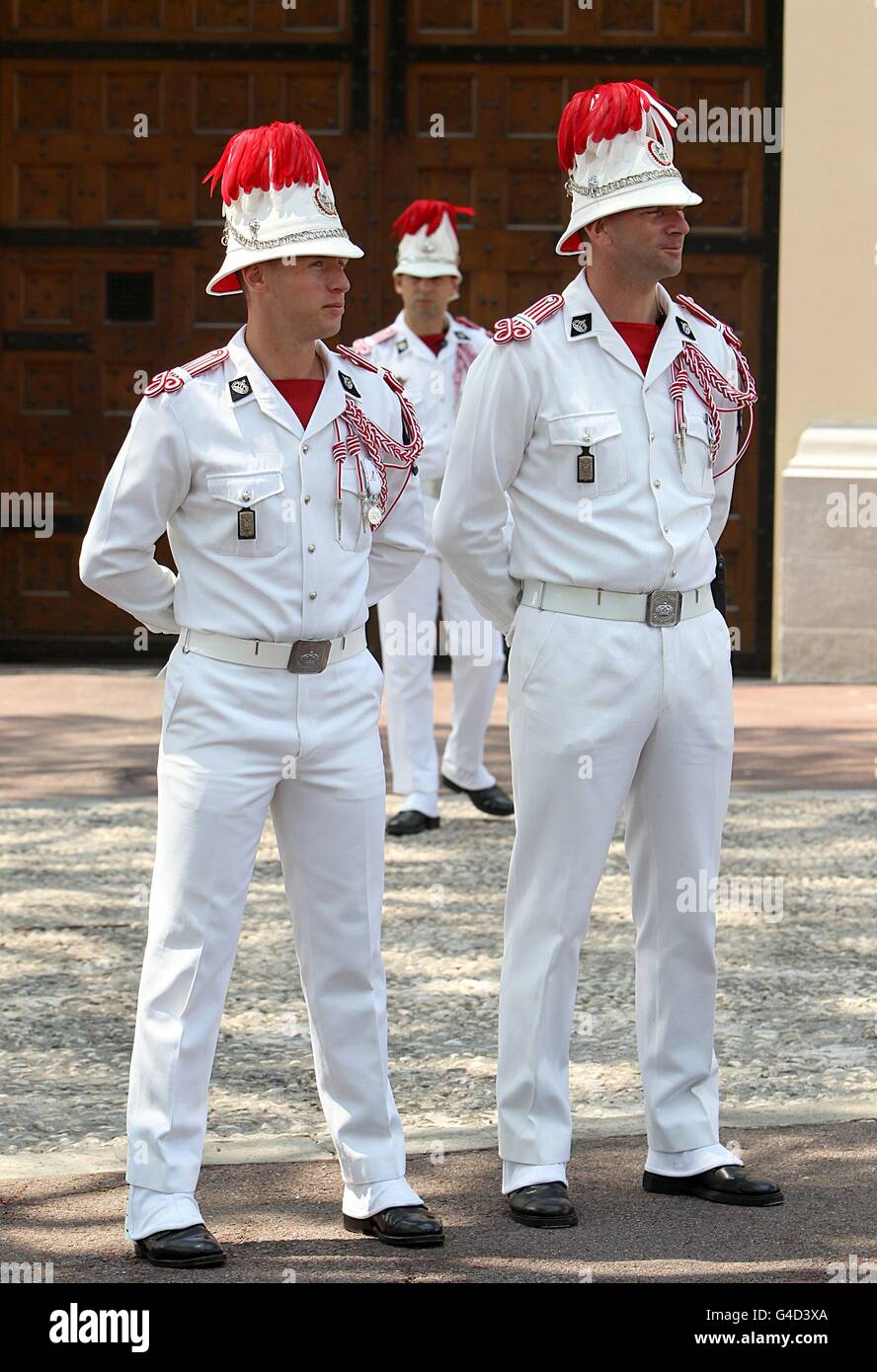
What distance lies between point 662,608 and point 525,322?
66 centimetres

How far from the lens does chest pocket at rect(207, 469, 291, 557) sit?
4430mm

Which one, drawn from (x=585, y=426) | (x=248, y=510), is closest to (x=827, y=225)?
(x=585, y=426)

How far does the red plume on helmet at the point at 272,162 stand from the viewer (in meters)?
4.49

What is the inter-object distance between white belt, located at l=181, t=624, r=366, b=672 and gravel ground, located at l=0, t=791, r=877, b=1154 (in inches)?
50.5

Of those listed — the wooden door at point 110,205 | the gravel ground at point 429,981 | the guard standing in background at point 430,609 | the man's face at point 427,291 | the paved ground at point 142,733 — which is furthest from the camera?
the wooden door at point 110,205

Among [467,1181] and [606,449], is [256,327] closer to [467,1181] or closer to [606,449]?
[606,449]

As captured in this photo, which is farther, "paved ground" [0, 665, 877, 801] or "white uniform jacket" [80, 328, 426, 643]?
"paved ground" [0, 665, 877, 801]

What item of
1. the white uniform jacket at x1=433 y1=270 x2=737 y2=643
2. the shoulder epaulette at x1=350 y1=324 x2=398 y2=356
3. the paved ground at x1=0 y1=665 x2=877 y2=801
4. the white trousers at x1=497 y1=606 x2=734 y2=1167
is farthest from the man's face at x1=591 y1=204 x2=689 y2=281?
the paved ground at x1=0 y1=665 x2=877 y2=801

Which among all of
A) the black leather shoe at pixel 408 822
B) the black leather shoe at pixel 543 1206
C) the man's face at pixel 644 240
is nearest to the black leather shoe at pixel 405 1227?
the black leather shoe at pixel 543 1206

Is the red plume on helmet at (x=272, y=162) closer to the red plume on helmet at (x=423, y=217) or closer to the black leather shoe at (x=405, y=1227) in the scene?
the black leather shoe at (x=405, y=1227)

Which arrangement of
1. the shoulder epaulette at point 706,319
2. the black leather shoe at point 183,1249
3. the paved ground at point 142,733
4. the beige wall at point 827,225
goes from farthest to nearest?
the beige wall at point 827,225, the paved ground at point 142,733, the shoulder epaulette at point 706,319, the black leather shoe at point 183,1249

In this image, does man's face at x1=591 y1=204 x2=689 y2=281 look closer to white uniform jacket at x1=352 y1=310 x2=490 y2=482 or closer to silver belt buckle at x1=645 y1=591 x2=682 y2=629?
silver belt buckle at x1=645 y1=591 x2=682 y2=629

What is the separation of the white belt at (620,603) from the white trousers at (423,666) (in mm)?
3886
